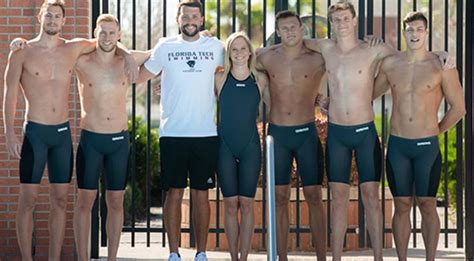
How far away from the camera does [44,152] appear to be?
9.59m

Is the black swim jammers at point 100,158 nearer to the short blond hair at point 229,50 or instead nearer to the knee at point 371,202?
the short blond hair at point 229,50

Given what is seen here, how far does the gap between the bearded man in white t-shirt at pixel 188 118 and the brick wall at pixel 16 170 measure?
1199mm

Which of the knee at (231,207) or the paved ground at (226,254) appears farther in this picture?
the paved ground at (226,254)

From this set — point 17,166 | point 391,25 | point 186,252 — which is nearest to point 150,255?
point 186,252

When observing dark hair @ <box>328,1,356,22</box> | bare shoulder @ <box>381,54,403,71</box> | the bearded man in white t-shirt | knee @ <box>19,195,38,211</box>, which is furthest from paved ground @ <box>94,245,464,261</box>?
dark hair @ <box>328,1,356,22</box>

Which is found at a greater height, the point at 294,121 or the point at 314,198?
the point at 294,121

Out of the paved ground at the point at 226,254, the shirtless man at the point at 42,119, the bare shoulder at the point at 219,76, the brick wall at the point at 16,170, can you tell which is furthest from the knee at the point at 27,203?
the bare shoulder at the point at 219,76

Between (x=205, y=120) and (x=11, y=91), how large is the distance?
1573 millimetres

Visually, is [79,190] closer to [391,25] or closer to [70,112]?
[70,112]

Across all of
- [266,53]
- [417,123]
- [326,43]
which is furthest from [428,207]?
[266,53]

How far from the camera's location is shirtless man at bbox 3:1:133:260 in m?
9.54

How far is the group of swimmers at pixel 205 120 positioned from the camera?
9578 millimetres

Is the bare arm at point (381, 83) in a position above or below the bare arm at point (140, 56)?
below

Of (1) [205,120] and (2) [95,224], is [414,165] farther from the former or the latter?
(2) [95,224]
